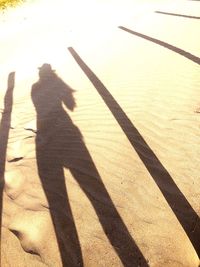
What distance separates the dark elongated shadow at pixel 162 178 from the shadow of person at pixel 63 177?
0.66 metres

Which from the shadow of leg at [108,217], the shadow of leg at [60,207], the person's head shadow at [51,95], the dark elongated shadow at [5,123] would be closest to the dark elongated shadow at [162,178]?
the shadow of leg at [108,217]

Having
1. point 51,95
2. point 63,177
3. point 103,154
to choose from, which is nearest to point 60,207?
point 63,177

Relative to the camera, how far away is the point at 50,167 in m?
4.75

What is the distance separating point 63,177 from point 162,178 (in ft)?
4.64

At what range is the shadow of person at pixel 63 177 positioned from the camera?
3.44 meters

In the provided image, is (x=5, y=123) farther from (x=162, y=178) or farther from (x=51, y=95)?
(x=162, y=178)

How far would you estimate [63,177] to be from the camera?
177 inches

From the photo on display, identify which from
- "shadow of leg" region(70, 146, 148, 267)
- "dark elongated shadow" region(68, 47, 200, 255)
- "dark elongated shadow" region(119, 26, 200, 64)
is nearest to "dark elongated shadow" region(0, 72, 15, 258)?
"shadow of leg" region(70, 146, 148, 267)

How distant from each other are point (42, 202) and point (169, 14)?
11.2 metres

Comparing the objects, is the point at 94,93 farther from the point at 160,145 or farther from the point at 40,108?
the point at 160,145

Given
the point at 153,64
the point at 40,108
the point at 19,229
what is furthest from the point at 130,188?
the point at 153,64

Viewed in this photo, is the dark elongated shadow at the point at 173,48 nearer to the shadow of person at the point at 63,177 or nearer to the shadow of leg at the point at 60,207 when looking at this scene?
the shadow of person at the point at 63,177

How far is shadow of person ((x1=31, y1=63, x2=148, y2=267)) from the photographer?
11.3 ft

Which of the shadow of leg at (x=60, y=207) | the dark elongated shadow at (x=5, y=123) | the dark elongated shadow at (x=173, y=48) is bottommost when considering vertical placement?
the shadow of leg at (x=60, y=207)
